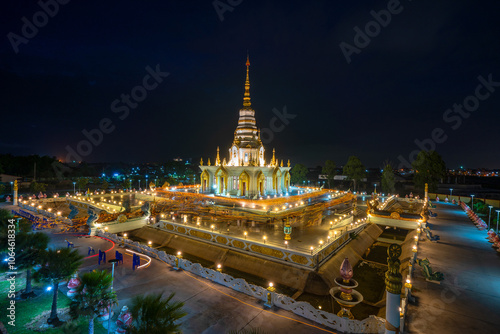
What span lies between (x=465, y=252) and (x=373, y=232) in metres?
7.27

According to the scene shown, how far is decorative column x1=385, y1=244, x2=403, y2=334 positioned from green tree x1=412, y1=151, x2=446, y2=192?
40870 mm

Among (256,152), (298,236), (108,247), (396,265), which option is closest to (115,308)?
(108,247)

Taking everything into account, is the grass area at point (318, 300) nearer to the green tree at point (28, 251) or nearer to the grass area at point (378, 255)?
the grass area at point (378, 255)

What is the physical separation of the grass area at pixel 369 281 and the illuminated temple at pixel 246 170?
583 inches

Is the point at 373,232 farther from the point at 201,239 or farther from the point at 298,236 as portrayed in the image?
the point at 201,239

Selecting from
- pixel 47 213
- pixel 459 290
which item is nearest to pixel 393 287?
pixel 459 290

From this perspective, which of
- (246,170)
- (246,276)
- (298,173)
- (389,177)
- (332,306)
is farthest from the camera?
(298,173)

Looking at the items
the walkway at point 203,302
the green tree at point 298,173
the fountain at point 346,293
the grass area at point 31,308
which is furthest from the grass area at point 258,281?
the green tree at point 298,173

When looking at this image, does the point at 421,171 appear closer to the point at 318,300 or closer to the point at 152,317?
the point at 318,300

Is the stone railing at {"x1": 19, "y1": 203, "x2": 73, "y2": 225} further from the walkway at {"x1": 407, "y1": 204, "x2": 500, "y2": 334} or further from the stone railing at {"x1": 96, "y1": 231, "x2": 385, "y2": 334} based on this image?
the walkway at {"x1": 407, "y1": 204, "x2": 500, "y2": 334}

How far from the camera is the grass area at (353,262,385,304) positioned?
13.2 meters

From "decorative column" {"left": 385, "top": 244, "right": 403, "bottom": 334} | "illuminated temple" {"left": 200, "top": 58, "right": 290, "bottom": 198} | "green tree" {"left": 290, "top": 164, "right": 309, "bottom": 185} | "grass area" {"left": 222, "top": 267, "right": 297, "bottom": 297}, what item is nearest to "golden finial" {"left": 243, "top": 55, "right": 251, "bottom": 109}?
"illuminated temple" {"left": 200, "top": 58, "right": 290, "bottom": 198}

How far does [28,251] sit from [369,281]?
1706 cm

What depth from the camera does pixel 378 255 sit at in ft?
61.7
